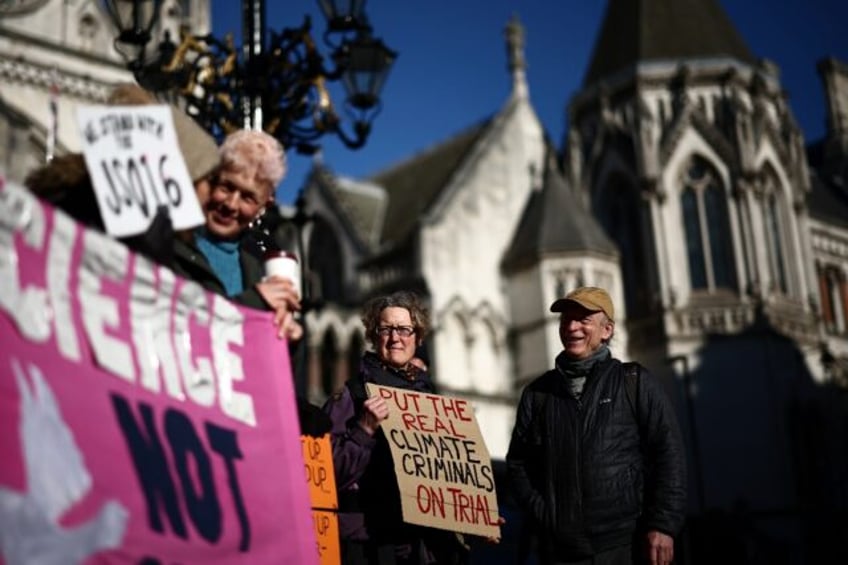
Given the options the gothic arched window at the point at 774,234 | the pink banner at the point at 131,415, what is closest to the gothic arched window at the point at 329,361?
the gothic arched window at the point at 774,234

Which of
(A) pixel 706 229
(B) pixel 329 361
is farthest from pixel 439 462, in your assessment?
(A) pixel 706 229

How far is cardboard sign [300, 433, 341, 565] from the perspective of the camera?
14.7 feet

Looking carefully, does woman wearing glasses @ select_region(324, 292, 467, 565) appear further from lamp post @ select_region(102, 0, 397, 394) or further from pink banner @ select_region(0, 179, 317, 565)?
lamp post @ select_region(102, 0, 397, 394)

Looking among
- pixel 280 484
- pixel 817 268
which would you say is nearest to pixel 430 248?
pixel 817 268

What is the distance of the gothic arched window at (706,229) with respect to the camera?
2581 centimetres

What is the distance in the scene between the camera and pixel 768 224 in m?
26.4

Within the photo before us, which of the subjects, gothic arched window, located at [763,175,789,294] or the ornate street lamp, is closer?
the ornate street lamp

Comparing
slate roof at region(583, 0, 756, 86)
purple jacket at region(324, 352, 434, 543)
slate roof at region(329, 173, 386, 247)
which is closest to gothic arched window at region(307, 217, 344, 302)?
→ slate roof at region(329, 173, 386, 247)

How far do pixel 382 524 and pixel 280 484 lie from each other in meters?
1.70

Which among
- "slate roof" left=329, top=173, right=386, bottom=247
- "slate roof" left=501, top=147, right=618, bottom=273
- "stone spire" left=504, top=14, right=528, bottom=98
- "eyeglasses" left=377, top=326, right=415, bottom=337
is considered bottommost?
"eyeglasses" left=377, top=326, right=415, bottom=337

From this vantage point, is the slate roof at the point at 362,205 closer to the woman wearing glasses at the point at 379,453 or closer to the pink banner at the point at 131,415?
the woman wearing glasses at the point at 379,453

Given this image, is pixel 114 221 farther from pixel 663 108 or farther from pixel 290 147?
pixel 663 108

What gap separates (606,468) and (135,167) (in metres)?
2.48

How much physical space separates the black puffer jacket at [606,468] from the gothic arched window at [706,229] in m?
21.7
